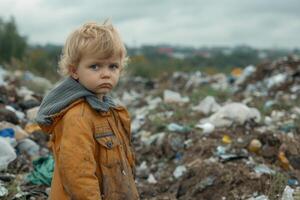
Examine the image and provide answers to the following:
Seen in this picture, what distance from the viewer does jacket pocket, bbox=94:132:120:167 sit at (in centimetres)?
214

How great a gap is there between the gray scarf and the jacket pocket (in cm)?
12

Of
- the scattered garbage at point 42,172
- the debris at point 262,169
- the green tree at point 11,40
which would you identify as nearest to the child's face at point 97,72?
the scattered garbage at point 42,172

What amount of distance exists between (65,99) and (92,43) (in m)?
0.30

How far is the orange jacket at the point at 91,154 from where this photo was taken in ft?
6.63

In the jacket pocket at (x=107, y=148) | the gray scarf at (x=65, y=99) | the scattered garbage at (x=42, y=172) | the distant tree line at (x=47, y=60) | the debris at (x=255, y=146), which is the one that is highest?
the gray scarf at (x=65, y=99)

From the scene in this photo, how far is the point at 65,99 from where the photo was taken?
215 cm

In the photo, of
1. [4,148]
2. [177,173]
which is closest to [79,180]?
[4,148]

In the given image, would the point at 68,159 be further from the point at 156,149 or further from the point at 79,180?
the point at 156,149

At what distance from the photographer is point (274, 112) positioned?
661 cm

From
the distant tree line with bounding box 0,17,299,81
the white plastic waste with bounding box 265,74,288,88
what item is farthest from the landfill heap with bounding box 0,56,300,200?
the white plastic waste with bounding box 265,74,288,88

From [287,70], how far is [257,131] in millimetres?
5907

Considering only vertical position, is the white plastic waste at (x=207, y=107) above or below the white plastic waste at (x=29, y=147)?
below

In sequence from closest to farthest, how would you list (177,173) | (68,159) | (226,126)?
(68,159) < (177,173) < (226,126)

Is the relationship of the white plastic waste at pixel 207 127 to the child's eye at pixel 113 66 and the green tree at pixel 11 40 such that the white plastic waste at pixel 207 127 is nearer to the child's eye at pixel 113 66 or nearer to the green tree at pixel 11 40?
the child's eye at pixel 113 66
